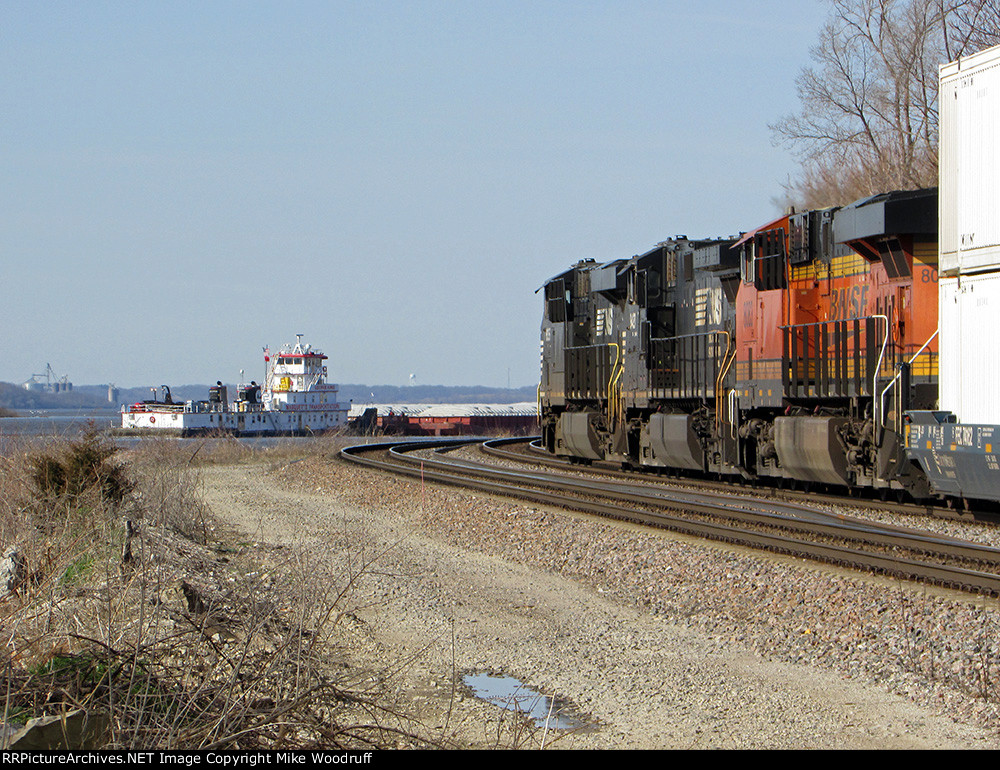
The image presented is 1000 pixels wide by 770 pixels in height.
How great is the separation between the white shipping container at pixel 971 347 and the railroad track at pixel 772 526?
1.47 metres

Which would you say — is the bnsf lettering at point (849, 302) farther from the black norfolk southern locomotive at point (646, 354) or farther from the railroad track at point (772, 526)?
the railroad track at point (772, 526)

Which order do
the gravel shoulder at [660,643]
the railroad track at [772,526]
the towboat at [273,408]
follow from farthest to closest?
the towboat at [273,408] < the railroad track at [772,526] < the gravel shoulder at [660,643]

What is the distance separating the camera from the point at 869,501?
1494 centimetres

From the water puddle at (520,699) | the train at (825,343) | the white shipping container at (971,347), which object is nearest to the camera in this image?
the water puddle at (520,699)

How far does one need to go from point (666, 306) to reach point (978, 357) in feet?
35.4

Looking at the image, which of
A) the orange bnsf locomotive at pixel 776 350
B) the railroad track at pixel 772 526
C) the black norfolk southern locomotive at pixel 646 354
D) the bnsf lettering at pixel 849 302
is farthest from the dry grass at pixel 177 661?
the black norfolk southern locomotive at pixel 646 354

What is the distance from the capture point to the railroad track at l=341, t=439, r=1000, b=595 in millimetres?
9773

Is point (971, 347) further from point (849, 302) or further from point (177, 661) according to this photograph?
point (177, 661)

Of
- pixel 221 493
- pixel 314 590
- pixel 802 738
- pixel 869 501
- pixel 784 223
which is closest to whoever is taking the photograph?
pixel 802 738

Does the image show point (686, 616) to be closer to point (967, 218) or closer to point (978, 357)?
point (978, 357)

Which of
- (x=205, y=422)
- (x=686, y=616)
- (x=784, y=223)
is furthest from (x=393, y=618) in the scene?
(x=205, y=422)

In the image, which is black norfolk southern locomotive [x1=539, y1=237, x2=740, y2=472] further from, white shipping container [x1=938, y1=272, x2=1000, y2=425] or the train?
white shipping container [x1=938, y1=272, x2=1000, y2=425]

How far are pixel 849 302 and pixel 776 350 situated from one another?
5.01 feet

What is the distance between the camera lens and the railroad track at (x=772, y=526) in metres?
9.77
